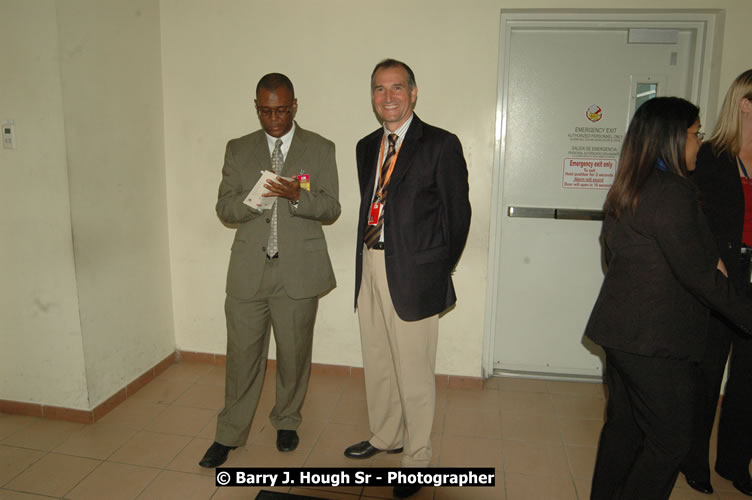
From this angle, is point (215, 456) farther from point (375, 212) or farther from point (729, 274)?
point (729, 274)

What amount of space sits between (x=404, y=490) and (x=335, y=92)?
2.32 m

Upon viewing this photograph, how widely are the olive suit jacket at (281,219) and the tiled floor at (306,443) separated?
0.86 m

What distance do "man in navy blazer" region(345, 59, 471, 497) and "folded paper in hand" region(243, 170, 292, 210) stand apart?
432 mm

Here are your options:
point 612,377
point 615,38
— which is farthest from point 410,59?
point 612,377

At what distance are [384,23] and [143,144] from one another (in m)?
1.69

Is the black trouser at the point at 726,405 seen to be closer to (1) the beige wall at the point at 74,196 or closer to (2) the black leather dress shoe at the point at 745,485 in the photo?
(2) the black leather dress shoe at the point at 745,485

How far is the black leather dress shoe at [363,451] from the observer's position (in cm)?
254

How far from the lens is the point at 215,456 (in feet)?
8.14

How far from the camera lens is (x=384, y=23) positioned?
3.13 meters

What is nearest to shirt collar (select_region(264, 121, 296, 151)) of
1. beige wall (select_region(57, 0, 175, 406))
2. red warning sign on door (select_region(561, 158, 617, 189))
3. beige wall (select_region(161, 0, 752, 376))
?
beige wall (select_region(161, 0, 752, 376))

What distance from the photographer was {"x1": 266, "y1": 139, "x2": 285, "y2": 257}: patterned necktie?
247cm

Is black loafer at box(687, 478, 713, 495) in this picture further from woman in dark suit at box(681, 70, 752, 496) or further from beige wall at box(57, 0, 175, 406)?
beige wall at box(57, 0, 175, 406)

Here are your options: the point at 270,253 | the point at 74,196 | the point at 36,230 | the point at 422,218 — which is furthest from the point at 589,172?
the point at 36,230

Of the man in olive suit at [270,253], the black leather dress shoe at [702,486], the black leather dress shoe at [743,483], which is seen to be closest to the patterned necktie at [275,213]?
the man in olive suit at [270,253]
